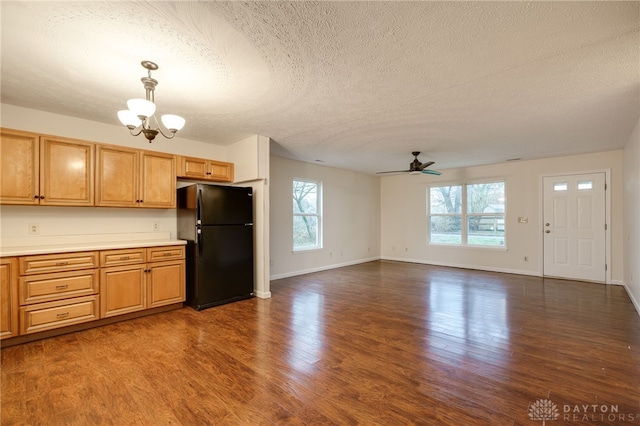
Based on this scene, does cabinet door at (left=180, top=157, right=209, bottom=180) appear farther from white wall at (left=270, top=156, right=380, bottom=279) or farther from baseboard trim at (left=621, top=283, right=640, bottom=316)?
baseboard trim at (left=621, top=283, right=640, bottom=316)

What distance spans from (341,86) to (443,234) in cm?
571

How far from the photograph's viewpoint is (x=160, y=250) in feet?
12.0

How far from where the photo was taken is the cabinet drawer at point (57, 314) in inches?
109

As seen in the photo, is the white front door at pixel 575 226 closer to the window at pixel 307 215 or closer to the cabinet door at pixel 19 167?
the window at pixel 307 215

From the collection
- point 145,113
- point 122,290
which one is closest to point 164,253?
point 122,290

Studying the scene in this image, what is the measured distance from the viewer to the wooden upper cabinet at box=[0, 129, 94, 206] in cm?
288

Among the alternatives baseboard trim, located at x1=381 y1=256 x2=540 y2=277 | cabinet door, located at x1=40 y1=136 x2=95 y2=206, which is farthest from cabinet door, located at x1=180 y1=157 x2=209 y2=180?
baseboard trim, located at x1=381 y1=256 x2=540 y2=277

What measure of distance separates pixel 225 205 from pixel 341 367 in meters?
2.62

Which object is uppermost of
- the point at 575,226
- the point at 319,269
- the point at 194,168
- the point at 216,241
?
the point at 194,168

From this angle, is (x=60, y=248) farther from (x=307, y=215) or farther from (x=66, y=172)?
(x=307, y=215)

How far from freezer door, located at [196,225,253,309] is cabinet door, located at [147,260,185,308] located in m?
0.24

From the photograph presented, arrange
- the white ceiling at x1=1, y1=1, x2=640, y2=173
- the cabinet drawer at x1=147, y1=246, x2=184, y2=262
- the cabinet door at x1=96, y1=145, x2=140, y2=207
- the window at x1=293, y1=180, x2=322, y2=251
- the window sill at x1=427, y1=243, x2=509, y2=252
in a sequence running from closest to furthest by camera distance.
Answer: the white ceiling at x1=1, y1=1, x2=640, y2=173
the cabinet door at x1=96, y1=145, x2=140, y2=207
the cabinet drawer at x1=147, y1=246, x2=184, y2=262
the window at x1=293, y1=180, x2=322, y2=251
the window sill at x1=427, y1=243, x2=509, y2=252

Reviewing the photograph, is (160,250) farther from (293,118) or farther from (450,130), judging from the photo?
(450,130)

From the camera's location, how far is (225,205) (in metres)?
4.04
